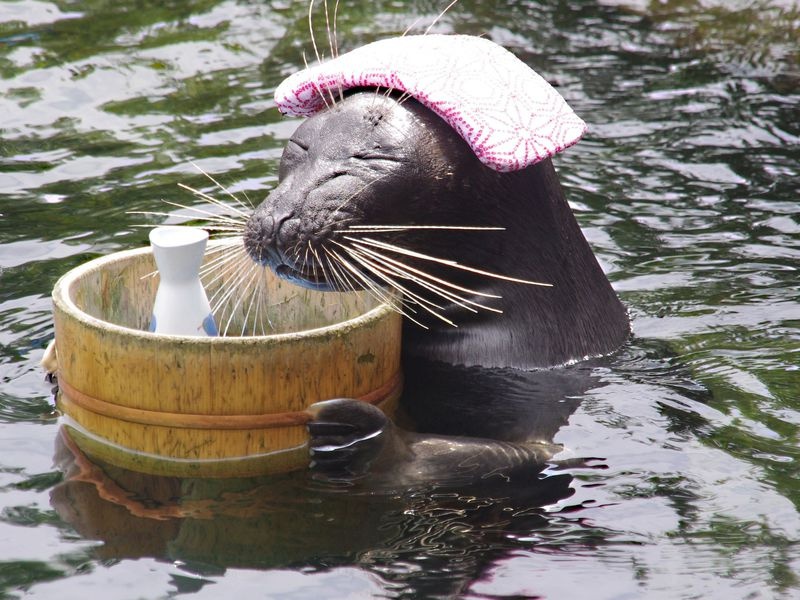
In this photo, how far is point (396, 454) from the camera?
3.80 meters

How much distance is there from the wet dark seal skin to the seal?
535mm

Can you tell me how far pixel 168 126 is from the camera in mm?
8133

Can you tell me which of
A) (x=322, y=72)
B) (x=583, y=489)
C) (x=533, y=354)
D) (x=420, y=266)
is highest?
(x=322, y=72)

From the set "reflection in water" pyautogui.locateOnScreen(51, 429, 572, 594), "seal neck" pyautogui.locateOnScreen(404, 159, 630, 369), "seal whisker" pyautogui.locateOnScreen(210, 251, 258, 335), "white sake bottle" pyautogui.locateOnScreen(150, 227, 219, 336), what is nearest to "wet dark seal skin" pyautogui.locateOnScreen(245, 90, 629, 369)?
"seal neck" pyautogui.locateOnScreen(404, 159, 630, 369)

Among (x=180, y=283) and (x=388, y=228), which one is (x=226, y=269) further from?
(x=388, y=228)

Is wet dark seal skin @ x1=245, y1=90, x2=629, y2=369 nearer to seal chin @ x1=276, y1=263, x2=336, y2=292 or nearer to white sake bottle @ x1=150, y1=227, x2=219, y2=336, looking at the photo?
seal chin @ x1=276, y1=263, x2=336, y2=292

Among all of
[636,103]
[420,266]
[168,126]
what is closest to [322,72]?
[420,266]

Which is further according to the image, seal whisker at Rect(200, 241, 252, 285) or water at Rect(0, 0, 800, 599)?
seal whisker at Rect(200, 241, 252, 285)

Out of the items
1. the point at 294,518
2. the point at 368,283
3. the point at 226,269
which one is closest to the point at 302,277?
the point at 368,283

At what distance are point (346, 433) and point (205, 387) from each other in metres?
0.43

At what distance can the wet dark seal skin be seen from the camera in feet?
13.1

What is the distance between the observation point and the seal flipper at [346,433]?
366cm

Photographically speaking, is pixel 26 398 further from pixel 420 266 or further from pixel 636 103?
pixel 636 103

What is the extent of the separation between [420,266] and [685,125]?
4469 mm
